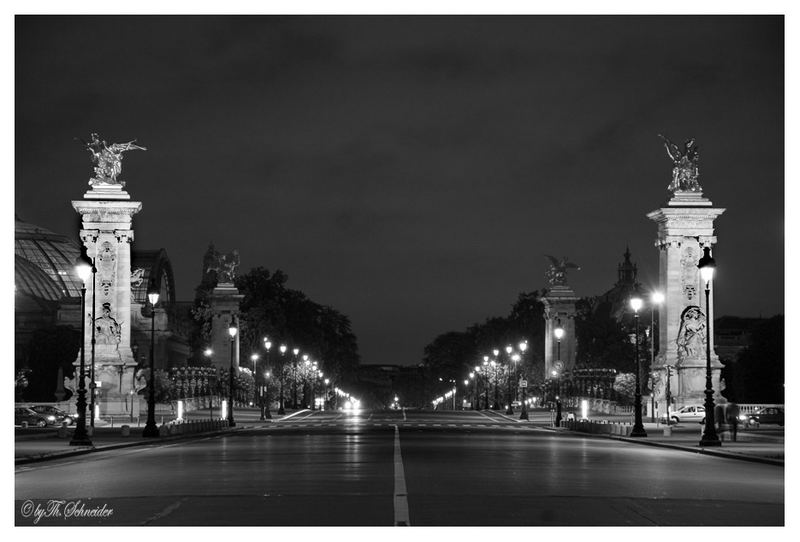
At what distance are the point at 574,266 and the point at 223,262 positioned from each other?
30.3 metres

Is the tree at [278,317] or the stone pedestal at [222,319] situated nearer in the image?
the stone pedestal at [222,319]

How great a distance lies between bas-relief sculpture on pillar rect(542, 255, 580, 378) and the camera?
119625mm

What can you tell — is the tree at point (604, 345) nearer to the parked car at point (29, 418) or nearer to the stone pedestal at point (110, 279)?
the stone pedestal at point (110, 279)

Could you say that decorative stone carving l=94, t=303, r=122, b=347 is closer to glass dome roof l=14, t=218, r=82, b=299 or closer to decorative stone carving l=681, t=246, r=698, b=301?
decorative stone carving l=681, t=246, r=698, b=301

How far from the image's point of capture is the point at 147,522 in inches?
755

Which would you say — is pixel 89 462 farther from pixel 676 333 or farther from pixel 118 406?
pixel 676 333

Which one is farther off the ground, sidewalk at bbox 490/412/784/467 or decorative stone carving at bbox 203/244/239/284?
decorative stone carving at bbox 203/244/239/284

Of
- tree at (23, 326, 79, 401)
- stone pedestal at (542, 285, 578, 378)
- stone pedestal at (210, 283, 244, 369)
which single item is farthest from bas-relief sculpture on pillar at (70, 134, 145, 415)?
stone pedestal at (542, 285, 578, 378)

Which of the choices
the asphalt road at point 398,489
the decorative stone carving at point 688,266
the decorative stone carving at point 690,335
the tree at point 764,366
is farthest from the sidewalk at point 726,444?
the tree at point 764,366

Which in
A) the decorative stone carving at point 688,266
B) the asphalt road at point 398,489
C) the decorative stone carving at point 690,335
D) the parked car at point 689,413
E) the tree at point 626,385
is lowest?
the asphalt road at point 398,489

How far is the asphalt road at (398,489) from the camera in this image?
Result: 65.4ft

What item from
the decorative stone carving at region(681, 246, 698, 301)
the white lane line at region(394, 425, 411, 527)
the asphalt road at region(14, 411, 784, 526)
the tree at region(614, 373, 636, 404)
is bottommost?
the asphalt road at region(14, 411, 784, 526)

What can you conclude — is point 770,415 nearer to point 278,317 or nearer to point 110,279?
point 110,279

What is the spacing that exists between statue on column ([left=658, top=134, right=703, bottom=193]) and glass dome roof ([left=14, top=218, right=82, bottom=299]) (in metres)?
98.7
